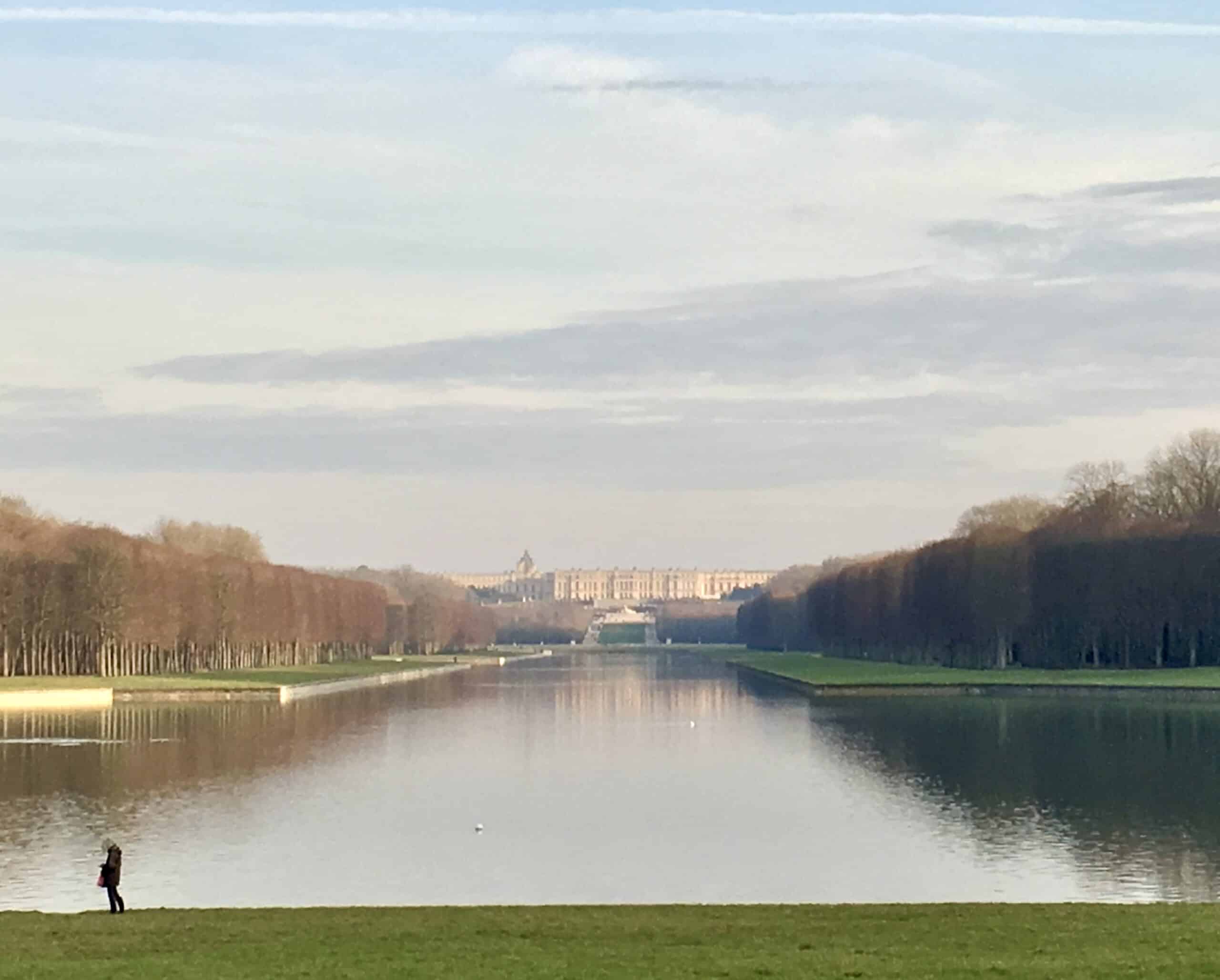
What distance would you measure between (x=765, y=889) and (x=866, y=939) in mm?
8005

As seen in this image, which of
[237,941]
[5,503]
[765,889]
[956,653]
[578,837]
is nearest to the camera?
[237,941]

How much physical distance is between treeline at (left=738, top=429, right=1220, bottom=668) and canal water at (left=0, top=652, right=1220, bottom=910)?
27498 millimetres

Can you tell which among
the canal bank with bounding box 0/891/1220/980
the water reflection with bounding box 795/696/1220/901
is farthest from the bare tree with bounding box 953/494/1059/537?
the canal bank with bounding box 0/891/1220/980

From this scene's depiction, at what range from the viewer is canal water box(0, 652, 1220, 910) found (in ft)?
90.2

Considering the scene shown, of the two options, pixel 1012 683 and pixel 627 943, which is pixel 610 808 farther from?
pixel 1012 683

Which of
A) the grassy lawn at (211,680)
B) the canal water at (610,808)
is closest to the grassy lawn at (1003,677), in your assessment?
the canal water at (610,808)

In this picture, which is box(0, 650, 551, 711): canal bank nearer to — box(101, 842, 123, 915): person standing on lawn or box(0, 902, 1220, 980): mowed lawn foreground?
box(101, 842, 123, 915): person standing on lawn

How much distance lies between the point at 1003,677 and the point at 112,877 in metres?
75.7

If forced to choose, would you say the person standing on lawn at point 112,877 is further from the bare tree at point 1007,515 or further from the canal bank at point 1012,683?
the bare tree at point 1007,515

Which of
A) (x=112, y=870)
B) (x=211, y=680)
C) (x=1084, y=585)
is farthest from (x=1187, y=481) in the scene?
(x=112, y=870)

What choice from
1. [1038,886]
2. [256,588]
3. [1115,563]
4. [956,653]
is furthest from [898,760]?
[256,588]

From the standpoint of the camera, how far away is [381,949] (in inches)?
735

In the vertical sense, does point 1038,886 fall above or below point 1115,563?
below

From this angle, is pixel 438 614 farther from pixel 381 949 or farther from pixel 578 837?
pixel 381 949
